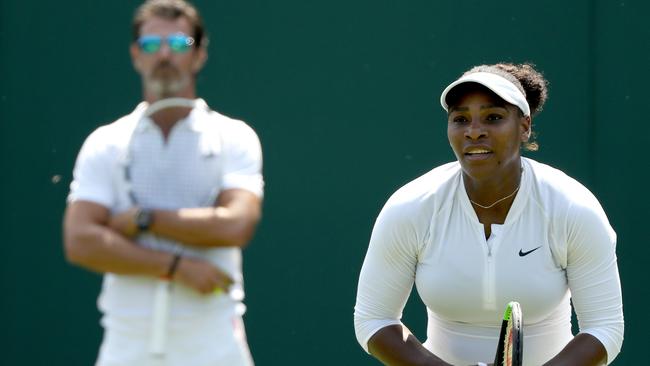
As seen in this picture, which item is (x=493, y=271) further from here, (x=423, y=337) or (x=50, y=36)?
(x=50, y=36)

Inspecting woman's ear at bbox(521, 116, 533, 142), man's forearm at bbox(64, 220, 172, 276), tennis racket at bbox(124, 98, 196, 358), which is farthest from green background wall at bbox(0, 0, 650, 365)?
man's forearm at bbox(64, 220, 172, 276)

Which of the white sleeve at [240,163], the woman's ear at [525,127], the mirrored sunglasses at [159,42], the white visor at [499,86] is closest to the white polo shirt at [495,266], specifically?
the woman's ear at [525,127]

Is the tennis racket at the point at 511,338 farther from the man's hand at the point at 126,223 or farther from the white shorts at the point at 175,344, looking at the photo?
the man's hand at the point at 126,223

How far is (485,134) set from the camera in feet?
14.4

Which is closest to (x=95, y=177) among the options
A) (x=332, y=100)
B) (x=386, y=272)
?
(x=386, y=272)

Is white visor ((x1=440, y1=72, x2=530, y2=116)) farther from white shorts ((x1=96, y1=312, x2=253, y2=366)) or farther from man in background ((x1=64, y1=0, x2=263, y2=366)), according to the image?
white shorts ((x1=96, y1=312, x2=253, y2=366))

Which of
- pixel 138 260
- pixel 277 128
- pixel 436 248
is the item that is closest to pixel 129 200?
pixel 138 260

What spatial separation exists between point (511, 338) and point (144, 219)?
1277 millimetres

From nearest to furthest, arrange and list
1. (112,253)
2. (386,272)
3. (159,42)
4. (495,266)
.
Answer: (112,253) → (159,42) → (495,266) → (386,272)

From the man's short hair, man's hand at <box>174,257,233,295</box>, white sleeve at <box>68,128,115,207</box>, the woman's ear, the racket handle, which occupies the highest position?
the man's short hair

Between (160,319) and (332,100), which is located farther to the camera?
(332,100)

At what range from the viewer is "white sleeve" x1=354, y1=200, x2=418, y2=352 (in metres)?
4.45

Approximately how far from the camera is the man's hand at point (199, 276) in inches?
133

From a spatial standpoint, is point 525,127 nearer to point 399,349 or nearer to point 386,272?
point 386,272
